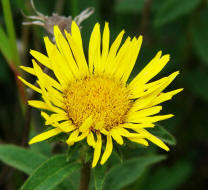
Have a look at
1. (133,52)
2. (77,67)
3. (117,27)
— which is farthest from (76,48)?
(117,27)

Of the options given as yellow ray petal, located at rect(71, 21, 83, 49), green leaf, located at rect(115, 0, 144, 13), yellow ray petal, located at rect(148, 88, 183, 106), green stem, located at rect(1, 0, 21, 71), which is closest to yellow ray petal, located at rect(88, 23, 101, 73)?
yellow ray petal, located at rect(71, 21, 83, 49)

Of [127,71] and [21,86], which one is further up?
[127,71]

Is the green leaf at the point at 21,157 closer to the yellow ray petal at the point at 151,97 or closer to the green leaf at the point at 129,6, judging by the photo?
the yellow ray petal at the point at 151,97

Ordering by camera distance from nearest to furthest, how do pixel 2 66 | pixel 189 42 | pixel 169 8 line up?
pixel 169 8 < pixel 2 66 < pixel 189 42

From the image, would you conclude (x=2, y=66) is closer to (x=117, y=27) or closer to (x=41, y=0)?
(x=41, y=0)

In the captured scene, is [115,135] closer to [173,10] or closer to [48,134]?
[48,134]

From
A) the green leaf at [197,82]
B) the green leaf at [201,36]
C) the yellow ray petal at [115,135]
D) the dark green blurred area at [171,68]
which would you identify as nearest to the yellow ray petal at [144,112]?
the yellow ray petal at [115,135]

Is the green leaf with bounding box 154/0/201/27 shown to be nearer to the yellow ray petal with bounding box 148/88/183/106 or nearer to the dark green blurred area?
the dark green blurred area
